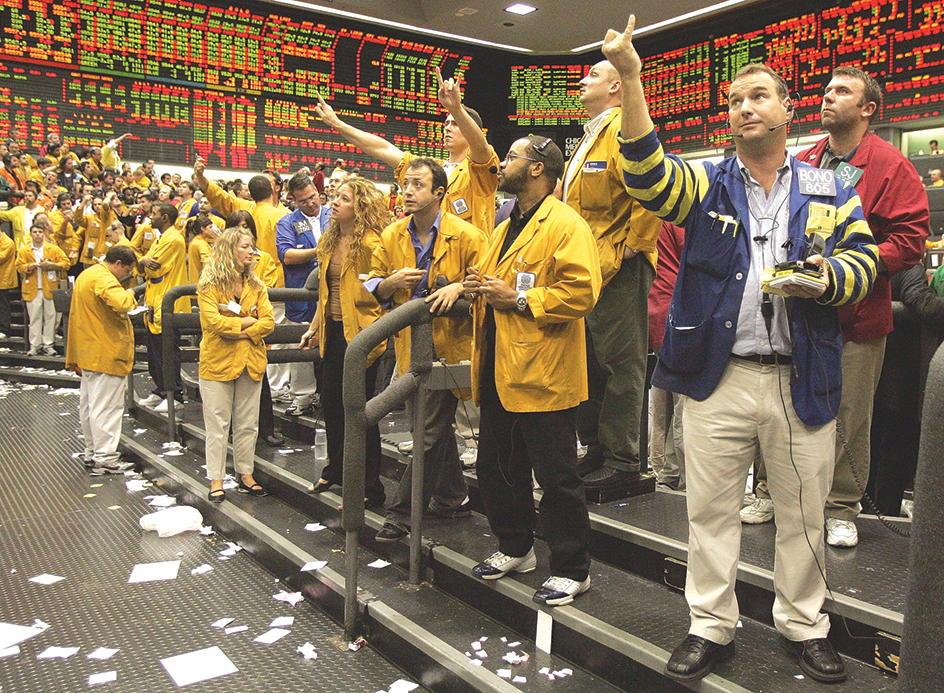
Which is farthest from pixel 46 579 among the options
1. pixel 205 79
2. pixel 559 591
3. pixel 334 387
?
pixel 205 79

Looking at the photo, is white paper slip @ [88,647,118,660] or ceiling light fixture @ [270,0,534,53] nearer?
white paper slip @ [88,647,118,660]

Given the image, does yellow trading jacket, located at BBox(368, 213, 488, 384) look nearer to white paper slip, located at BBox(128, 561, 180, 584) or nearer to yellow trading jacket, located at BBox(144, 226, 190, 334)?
white paper slip, located at BBox(128, 561, 180, 584)

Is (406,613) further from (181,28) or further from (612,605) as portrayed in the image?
(181,28)

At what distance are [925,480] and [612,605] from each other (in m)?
2.53

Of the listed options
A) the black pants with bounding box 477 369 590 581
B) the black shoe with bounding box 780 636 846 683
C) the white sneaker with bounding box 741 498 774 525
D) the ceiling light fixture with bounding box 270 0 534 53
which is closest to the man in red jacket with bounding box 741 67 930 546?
the white sneaker with bounding box 741 498 774 525

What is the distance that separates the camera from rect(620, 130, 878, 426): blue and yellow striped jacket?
7.50ft

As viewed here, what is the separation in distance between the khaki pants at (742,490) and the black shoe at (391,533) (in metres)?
1.69

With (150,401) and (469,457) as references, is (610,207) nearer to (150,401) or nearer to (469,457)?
(469,457)

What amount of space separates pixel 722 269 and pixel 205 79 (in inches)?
553

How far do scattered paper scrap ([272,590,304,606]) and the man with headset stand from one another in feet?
6.68

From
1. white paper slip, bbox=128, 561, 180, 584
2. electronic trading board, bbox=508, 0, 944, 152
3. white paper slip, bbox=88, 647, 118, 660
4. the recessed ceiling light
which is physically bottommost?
white paper slip, bbox=128, 561, 180, 584

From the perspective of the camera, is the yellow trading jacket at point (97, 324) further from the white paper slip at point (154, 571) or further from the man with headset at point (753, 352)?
the man with headset at point (753, 352)

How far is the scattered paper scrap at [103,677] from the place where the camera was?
117 inches

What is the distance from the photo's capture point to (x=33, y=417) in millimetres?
7977
